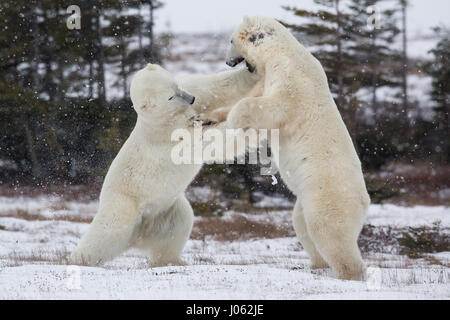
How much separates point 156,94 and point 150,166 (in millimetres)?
828

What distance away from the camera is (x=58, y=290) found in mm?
3988

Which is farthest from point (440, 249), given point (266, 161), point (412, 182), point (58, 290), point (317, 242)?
point (412, 182)

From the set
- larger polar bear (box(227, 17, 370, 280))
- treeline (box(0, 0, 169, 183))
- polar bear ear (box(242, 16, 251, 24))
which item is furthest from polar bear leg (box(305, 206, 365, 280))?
treeline (box(0, 0, 169, 183))

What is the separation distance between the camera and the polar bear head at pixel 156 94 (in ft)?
18.4

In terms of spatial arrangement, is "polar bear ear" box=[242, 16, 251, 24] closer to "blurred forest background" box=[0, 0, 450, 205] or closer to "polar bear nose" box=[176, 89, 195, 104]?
"polar bear nose" box=[176, 89, 195, 104]

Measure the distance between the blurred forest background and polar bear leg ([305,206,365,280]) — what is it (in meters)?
8.44

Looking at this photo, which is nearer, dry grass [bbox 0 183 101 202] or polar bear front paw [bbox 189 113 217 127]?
→ polar bear front paw [bbox 189 113 217 127]

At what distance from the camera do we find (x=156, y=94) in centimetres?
563

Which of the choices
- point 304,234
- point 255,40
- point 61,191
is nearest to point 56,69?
point 61,191

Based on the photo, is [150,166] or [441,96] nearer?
[150,166]

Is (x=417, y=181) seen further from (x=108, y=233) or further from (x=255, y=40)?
(x=108, y=233)

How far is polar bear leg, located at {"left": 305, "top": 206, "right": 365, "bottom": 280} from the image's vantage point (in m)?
4.76

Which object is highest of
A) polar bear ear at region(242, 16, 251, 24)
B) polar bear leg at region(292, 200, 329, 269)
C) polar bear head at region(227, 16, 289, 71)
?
polar bear ear at region(242, 16, 251, 24)

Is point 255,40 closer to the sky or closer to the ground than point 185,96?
closer to the sky
